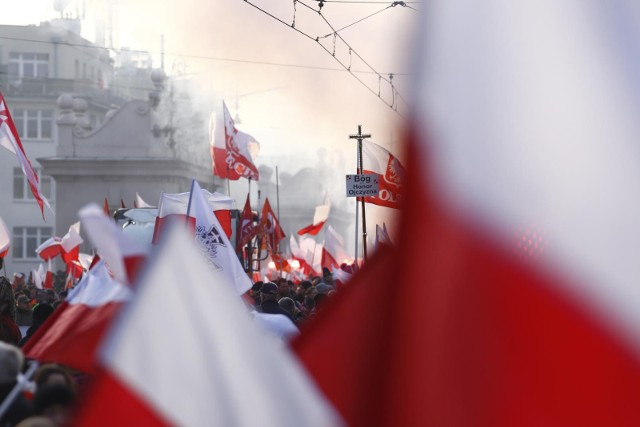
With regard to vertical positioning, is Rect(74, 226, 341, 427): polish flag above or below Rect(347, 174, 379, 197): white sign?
below

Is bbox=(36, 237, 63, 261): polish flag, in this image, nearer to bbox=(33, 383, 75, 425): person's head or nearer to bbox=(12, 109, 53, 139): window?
bbox=(33, 383, 75, 425): person's head

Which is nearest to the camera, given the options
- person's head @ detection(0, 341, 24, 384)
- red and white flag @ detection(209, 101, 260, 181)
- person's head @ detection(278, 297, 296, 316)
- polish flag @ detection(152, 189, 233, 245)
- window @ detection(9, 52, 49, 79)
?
person's head @ detection(0, 341, 24, 384)

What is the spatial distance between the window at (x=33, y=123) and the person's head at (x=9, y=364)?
185 ft

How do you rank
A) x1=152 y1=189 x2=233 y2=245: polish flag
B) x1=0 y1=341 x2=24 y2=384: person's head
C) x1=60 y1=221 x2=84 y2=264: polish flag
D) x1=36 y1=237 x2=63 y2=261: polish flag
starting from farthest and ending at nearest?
x1=36 y1=237 x2=63 y2=261: polish flag < x1=60 y1=221 x2=84 y2=264: polish flag < x1=152 y1=189 x2=233 y2=245: polish flag < x1=0 y1=341 x2=24 y2=384: person's head

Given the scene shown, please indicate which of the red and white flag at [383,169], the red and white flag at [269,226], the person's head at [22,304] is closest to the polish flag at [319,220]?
the red and white flag at [269,226]

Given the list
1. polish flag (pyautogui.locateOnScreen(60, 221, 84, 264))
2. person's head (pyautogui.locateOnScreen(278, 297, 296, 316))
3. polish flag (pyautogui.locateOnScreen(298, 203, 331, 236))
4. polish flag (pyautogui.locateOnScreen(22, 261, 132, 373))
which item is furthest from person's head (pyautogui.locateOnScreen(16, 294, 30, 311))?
polish flag (pyautogui.locateOnScreen(298, 203, 331, 236))

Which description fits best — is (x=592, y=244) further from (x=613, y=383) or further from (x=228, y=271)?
(x=228, y=271)

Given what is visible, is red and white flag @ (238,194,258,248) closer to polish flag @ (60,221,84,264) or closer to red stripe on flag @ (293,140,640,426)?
polish flag @ (60,221,84,264)

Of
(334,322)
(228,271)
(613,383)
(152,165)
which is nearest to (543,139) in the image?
(613,383)

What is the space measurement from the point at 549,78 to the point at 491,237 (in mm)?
479

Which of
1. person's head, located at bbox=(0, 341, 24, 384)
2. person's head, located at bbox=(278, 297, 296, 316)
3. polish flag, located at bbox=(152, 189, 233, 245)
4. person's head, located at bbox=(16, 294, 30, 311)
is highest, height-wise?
polish flag, located at bbox=(152, 189, 233, 245)

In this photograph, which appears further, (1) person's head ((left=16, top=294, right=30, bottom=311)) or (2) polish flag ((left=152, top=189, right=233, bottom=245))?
(2) polish flag ((left=152, top=189, right=233, bottom=245))

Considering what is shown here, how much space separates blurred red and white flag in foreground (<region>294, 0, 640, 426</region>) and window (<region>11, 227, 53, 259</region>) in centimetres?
5512

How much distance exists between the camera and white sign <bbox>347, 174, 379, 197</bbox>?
17.5 m
